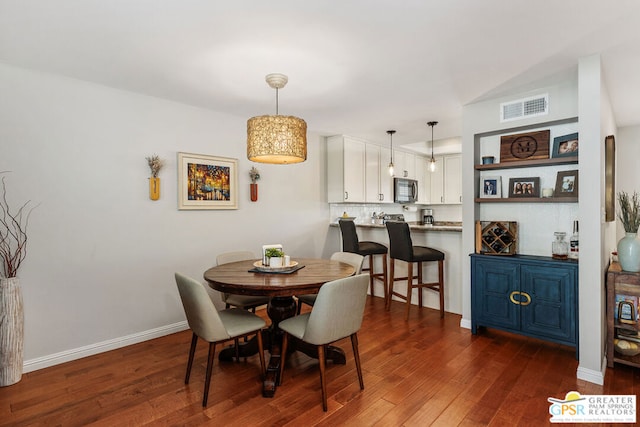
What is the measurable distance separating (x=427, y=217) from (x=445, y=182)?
0.79m

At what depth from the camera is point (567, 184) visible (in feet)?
9.64

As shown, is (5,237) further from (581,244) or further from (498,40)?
(581,244)

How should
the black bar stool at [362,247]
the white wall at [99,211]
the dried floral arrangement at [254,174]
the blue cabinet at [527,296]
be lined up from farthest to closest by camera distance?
the black bar stool at [362,247] → the dried floral arrangement at [254,174] → the blue cabinet at [527,296] → the white wall at [99,211]

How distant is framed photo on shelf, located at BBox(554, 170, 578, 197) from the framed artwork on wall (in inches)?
127

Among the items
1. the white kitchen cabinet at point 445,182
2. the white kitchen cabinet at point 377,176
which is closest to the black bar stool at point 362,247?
the white kitchen cabinet at point 377,176

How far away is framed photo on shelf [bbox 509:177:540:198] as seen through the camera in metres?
3.16

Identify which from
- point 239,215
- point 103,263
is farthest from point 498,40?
point 103,263

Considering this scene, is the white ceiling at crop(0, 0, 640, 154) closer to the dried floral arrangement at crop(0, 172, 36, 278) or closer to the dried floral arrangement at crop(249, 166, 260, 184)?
the dried floral arrangement at crop(249, 166, 260, 184)

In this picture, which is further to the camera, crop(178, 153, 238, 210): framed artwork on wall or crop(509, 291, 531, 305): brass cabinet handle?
crop(178, 153, 238, 210): framed artwork on wall

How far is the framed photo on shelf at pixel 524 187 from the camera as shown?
316 cm

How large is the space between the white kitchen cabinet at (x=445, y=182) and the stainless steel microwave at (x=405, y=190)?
0.71 meters

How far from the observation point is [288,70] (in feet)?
8.71

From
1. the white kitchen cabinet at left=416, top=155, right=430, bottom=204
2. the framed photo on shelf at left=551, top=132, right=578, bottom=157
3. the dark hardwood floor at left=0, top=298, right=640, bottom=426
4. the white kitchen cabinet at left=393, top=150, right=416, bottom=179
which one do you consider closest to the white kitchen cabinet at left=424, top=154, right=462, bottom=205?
the white kitchen cabinet at left=416, top=155, right=430, bottom=204

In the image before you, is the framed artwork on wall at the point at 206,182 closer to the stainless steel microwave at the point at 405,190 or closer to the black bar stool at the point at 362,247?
the black bar stool at the point at 362,247
